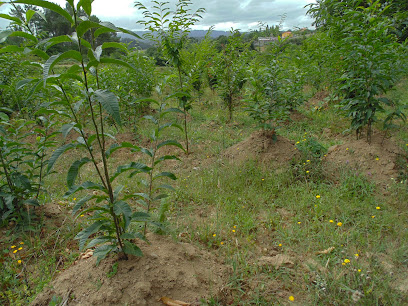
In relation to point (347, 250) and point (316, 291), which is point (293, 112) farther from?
point (316, 291)

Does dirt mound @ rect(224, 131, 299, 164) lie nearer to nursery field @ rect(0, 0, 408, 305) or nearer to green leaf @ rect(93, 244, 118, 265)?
nursery field @ rect(0, 0, 408, 305)

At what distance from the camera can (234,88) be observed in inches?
247

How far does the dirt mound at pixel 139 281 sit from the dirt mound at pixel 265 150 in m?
2.26

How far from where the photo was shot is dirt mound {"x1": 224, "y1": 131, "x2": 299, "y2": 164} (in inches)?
157

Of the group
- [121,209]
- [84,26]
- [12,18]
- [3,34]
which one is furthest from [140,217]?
[12,18]

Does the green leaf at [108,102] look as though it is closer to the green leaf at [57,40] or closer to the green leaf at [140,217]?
the green leaf at [57,40]

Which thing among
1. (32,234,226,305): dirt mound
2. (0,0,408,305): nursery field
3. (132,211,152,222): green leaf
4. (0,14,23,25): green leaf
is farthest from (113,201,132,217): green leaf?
(0,14,23,25): green leaf

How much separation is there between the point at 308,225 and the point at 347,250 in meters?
0.48

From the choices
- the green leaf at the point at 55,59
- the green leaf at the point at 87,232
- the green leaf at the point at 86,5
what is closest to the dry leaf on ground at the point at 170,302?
the green leaf at the point at 87,232

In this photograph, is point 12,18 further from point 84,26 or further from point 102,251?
point 102,251

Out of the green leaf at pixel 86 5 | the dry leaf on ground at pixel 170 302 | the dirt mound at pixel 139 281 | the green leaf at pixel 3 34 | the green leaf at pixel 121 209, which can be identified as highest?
the green leaf at pixel 86 5

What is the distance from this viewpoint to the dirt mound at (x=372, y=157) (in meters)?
3.34

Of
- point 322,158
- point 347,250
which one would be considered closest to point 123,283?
point 347,250

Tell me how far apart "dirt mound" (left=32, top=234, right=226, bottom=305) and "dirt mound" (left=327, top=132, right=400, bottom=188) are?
257 centimetres
